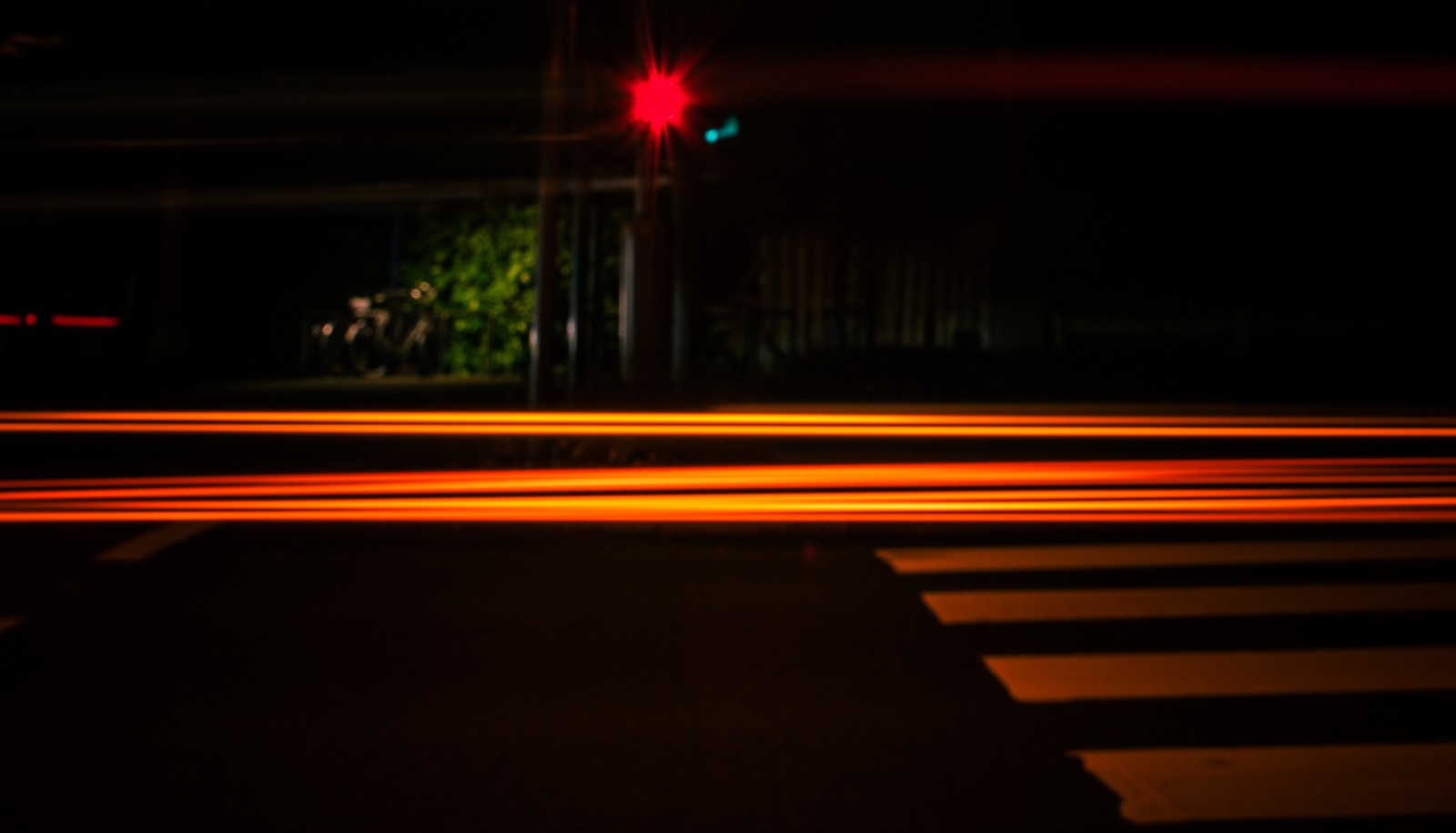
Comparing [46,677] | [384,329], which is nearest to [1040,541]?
[46,677]

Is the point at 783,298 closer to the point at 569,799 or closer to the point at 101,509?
the point at 101,509

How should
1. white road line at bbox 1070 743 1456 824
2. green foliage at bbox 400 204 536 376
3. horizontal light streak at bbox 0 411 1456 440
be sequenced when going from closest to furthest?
1. white road line at bbox 1070 743 1456 824
2. horizontal light streak at bbox 0 411 1456 440
3. green foliage at bbox 400 204 536 376

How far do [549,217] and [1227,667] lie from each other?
882 cm

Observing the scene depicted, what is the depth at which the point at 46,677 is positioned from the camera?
19.5 ft

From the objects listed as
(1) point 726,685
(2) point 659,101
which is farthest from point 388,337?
(1) point 726,685

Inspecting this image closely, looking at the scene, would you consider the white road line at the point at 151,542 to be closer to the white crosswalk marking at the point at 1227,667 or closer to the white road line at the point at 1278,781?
the white crosswalk marking at the point at 1227,667

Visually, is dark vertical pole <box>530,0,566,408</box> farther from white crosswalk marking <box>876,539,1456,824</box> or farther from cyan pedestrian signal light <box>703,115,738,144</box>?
white crosswalk marking <box>876,539,1456,824</box>

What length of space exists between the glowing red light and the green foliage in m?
10.8

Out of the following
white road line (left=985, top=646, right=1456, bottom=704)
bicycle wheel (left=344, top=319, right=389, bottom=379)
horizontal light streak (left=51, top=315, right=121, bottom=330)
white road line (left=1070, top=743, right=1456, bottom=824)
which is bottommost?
white road line (left=1070, top=743, right=1456, bottom=824)

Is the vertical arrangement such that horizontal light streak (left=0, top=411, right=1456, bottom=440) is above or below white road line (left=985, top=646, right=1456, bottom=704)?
above

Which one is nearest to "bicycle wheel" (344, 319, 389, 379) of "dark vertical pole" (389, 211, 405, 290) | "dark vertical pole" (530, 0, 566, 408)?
"dark vertical pole" (389, 211, 405, 290)

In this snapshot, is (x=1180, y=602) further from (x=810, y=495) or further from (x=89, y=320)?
(x=89, y=320)

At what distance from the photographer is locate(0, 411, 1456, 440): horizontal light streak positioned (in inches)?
415

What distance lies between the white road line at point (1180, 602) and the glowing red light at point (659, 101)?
754 cm
